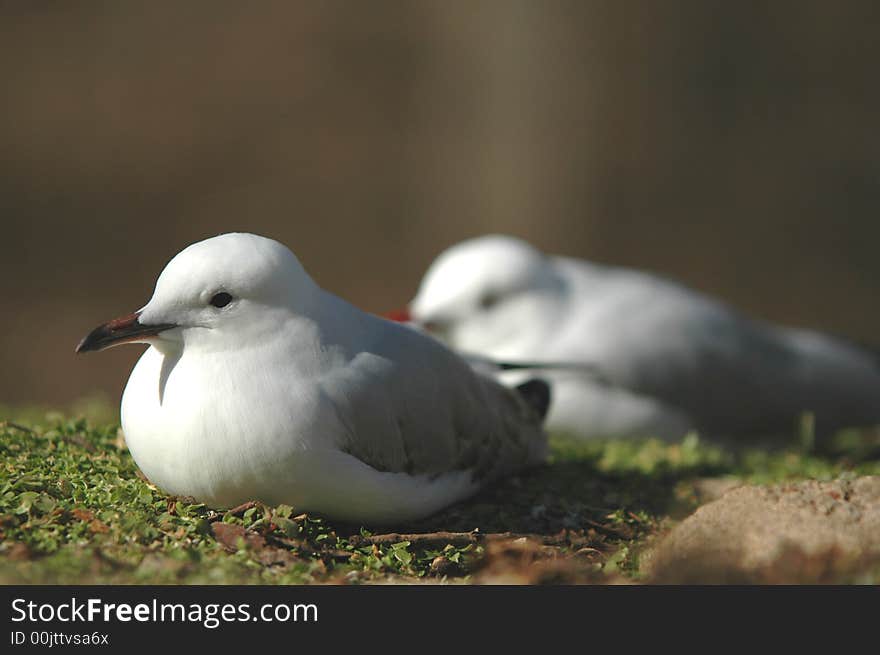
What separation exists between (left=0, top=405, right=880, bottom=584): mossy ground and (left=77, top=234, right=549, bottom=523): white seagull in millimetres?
106

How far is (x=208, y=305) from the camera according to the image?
3.39 metres

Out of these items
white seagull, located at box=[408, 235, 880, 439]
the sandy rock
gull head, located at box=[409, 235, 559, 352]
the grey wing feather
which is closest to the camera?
the sandy rock

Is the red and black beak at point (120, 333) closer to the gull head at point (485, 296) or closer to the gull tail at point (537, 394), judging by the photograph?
the gull tail at point (537, 394)

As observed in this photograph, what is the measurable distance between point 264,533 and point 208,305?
0.71 meters

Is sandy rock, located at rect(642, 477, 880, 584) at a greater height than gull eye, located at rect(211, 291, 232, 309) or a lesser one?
lesser

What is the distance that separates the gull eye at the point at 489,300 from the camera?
659 cm

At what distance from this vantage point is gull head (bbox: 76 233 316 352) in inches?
133

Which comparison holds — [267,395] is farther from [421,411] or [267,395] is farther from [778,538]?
[778,538]

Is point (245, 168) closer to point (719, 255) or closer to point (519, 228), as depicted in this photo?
point (519, 228)

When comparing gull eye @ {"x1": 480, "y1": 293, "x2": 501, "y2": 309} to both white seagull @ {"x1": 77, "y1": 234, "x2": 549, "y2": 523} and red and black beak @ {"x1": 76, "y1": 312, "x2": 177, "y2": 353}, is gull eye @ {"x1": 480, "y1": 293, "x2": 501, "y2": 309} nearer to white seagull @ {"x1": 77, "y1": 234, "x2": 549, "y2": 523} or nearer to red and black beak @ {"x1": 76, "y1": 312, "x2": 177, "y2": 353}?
white seagull @ {"x1": 77, "y1": 234, "x2": 549, "y2": 523}

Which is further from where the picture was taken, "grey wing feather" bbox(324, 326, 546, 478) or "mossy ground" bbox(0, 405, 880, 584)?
"grey wing feather" bbox(324, 326, 546, 478)

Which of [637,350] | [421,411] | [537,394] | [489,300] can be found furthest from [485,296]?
[421,411]

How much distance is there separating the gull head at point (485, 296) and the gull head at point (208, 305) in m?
3.14

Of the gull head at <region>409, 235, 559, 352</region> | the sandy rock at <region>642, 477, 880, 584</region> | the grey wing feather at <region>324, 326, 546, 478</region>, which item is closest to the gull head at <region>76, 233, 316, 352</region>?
the grey wing feather at <region>324, 326, 546, 478</region>
